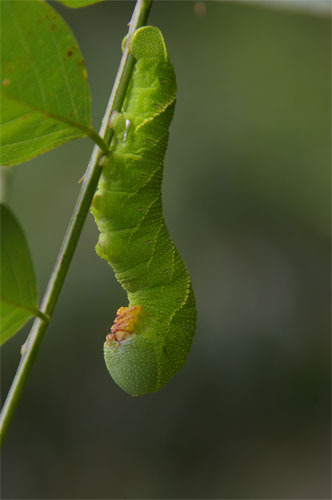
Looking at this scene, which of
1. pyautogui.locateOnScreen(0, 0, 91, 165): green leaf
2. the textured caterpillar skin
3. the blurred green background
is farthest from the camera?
the blurred green background

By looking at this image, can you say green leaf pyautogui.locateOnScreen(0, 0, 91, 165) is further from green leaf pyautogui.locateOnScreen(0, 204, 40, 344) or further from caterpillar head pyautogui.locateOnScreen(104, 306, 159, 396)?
caterpillar head pyautogui.locateOnScreen(104, 306, 159, 396)

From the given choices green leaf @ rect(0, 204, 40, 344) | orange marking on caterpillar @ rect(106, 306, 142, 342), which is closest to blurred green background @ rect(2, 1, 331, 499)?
orange marking on caterpillar @ rect(106, 306, 142, 342)

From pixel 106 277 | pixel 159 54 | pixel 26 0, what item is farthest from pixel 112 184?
pixel 106 277

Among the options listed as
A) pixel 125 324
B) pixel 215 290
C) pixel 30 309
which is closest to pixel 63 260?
pixel 30 309

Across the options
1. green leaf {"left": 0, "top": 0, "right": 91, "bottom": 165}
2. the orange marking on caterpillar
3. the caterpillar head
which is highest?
green leaf {"left": 0, "top": 0, "right": 91, "bottom": 165}

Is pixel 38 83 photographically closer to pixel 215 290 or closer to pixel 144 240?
pixel 144 240

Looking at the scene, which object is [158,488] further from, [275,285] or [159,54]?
[159,54]

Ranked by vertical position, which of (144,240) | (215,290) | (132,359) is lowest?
(132,359)
